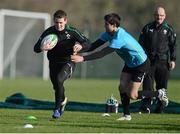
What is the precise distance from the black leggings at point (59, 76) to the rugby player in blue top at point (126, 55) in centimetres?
64

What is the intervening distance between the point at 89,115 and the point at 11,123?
2551mm

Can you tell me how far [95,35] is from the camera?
3881cm

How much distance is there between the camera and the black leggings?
14844mm

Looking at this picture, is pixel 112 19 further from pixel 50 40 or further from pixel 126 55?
pixel 50 40

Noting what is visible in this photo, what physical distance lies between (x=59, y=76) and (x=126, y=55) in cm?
137

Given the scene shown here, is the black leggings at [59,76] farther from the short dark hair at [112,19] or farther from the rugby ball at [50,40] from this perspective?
the short dark hair at [112,19]

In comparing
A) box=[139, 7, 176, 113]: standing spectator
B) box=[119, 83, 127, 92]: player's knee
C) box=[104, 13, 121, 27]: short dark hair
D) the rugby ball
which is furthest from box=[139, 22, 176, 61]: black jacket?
box=[104, 13, 121, 27]: short dark hair

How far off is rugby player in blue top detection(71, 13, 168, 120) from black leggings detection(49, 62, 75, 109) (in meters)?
0.64

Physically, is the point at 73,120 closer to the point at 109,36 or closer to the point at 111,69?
the point at 109,36

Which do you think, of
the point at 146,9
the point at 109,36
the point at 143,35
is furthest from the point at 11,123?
the point at 146,9

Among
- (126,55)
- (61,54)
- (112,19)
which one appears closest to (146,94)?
(126,55)

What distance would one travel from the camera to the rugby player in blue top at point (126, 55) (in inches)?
547

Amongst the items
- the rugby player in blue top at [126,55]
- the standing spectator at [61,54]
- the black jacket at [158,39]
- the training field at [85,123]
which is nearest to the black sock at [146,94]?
the rugby player in blue top at [126,55]

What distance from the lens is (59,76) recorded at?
14.8m
